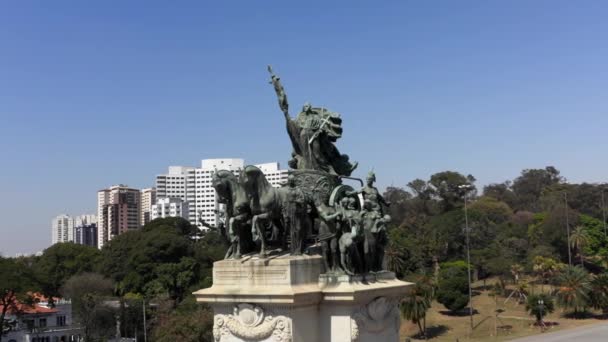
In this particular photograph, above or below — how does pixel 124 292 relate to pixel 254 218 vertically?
below

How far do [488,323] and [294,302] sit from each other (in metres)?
42.4

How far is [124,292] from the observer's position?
5866 centimetres

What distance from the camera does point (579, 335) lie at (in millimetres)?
42625

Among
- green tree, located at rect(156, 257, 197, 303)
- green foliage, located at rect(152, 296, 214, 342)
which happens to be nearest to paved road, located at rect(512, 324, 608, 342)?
green foliage, located at rect(152, 296, 214, 342)

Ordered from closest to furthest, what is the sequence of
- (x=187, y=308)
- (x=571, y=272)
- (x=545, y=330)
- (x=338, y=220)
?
(x=338, y=220) → (x=187, y=308) → (x=545, y=330) → (x=571, y=272)

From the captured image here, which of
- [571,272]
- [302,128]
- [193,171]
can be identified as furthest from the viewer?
[193,171]

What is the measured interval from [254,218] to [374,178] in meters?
2.79

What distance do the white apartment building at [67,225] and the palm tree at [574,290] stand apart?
14484 cm

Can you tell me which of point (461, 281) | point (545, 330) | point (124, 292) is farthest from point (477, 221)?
point (124, 292)

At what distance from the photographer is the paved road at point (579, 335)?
40.5 meters

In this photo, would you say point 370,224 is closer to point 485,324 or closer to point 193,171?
point 485,324

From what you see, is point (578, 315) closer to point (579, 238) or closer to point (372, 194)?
point (579, 238)

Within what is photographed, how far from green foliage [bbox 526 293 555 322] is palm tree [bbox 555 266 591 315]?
123 cm

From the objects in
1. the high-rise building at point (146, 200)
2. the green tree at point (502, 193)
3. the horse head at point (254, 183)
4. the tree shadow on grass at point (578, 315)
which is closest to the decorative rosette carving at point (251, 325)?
the horse head at point (254, 183)
